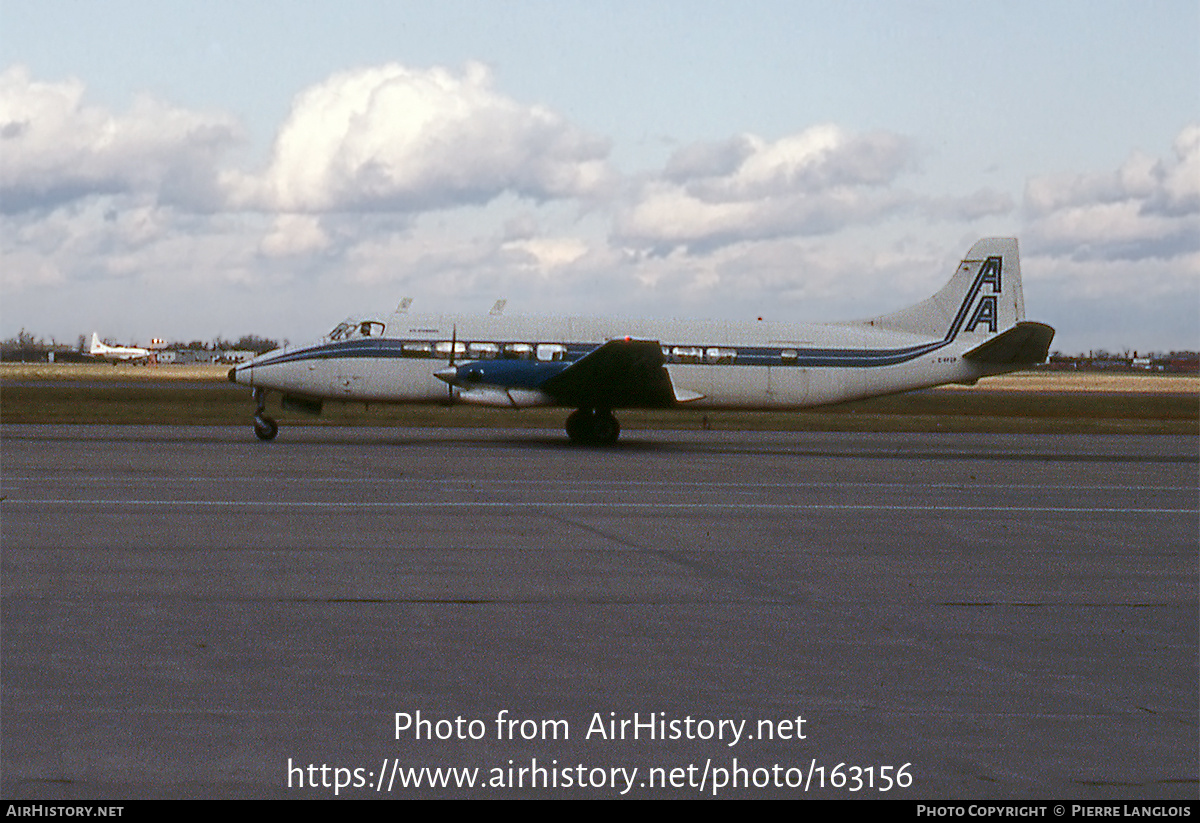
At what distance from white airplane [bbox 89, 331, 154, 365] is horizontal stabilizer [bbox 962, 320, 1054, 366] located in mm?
123177

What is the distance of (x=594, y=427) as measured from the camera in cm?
2948

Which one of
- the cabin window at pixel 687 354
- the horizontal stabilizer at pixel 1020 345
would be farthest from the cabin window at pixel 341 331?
the horizontal stabilizer at pixel 1020 345

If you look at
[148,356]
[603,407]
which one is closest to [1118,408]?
[603,407]

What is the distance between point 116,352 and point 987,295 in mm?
129235

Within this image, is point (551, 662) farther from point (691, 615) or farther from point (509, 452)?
point (509, 452)

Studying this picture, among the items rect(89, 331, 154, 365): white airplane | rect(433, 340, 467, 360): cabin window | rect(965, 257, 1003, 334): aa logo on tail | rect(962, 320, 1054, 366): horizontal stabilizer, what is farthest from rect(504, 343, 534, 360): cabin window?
rect(89, 331, 154, 365): white airplane

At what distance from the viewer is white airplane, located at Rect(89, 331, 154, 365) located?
142 metres

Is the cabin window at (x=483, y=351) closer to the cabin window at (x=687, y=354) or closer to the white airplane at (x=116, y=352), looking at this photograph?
the cabin window at (x=687, y=354)

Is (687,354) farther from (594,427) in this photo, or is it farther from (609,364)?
(609,364)

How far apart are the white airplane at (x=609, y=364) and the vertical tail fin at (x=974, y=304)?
21 centimetres

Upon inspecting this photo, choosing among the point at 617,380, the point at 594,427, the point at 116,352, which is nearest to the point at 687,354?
the point at 617,380

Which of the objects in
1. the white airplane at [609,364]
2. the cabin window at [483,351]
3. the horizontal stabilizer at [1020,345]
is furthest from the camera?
the horizontal stabilizer at [1020,345]

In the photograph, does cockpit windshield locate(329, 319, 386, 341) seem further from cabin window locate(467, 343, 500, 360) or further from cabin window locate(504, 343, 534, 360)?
cabin window locate(504, 343, 534, 360)

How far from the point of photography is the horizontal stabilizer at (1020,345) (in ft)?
99.0
